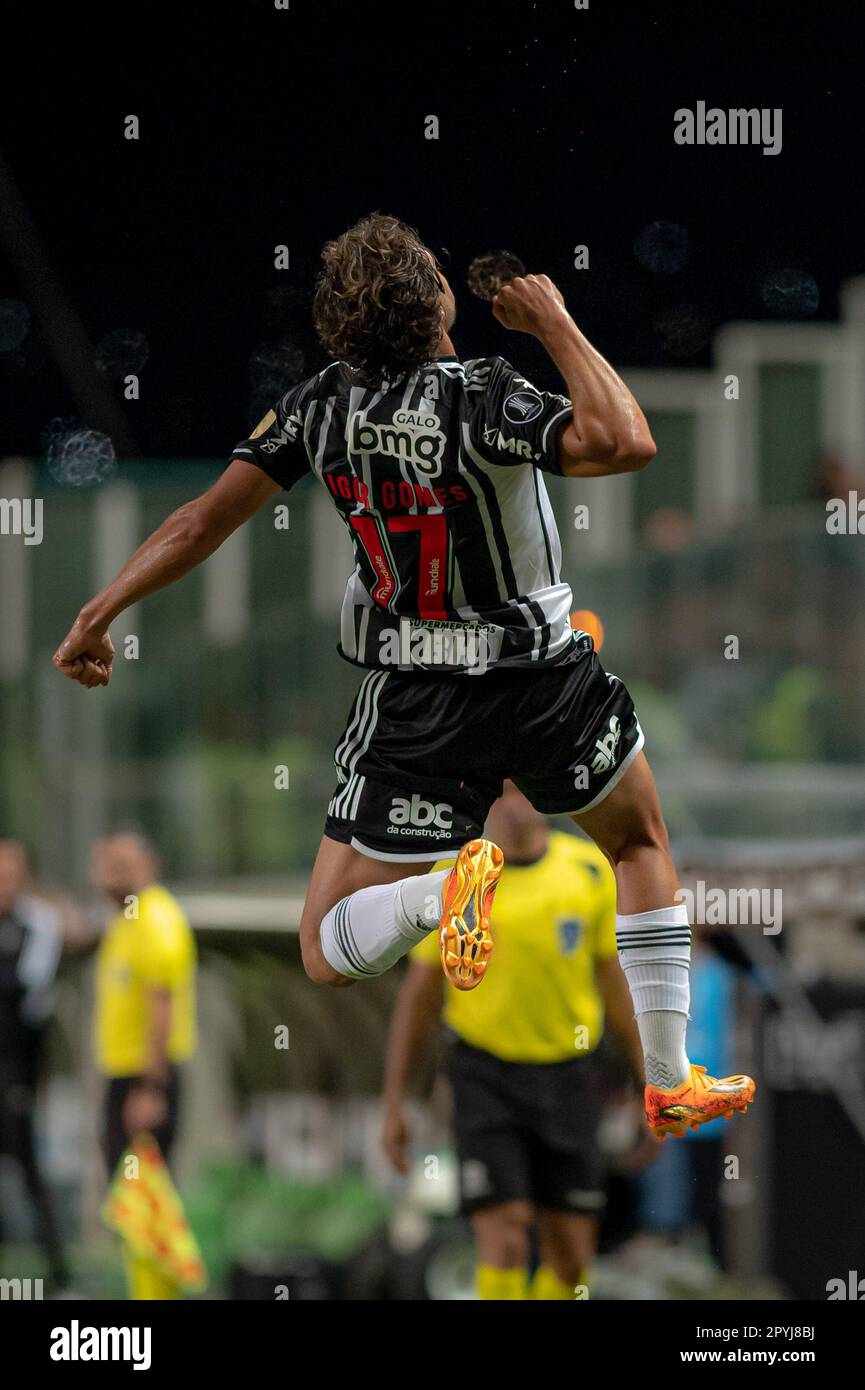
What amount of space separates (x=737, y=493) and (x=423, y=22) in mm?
2829

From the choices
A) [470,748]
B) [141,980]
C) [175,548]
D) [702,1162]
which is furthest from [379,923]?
[141,980]

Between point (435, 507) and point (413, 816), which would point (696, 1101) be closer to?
point (413, 816)

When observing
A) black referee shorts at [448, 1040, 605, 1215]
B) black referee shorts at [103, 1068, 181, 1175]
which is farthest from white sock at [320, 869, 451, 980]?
black referee shorts at [103, 1068, 181, 1175]

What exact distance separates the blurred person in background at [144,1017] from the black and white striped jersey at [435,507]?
414 cm

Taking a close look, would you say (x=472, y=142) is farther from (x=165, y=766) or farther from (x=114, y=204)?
(x=165, y=766)

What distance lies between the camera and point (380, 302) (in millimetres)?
5133

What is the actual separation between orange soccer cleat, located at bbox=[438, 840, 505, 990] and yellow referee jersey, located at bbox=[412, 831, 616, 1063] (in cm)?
275

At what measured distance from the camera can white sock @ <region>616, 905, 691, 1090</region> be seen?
550 centimetres

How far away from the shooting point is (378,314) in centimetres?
514

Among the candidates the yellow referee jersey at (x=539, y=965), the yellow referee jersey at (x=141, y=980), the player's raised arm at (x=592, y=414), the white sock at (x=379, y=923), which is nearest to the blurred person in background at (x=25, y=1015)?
the yellow referee jersey at (x=141, y=980)

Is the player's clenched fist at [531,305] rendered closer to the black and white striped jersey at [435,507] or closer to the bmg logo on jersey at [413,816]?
the black and white striped jersey at [435,507]

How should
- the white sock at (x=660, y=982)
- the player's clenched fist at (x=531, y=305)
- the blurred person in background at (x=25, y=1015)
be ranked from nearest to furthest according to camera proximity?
1. the player's clenched fist at (x=531, y=305)
2. the white sock at (x=660, y=982)
3. the blurred person in background at (x=25, y=1015)

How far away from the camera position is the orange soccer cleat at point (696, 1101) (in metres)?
5.45
